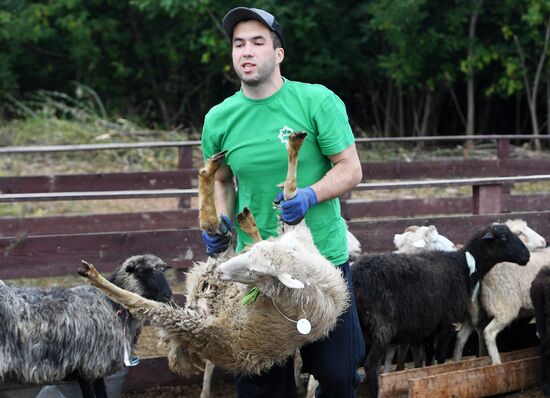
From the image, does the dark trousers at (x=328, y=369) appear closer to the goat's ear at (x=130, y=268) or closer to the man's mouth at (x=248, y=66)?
the man's mouth at (x=248, y=66)

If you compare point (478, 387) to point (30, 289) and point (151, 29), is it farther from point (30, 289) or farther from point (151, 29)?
point (151, 29)

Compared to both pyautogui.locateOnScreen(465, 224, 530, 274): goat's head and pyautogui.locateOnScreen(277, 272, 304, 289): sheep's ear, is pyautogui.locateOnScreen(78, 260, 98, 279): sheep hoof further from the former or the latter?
pyautogui.locateOnScreen(465, 224, 530, 274): goat's head

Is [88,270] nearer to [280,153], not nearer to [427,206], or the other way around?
[280,153]

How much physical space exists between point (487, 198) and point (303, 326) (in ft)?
14.1

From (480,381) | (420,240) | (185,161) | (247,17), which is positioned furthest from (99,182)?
(247,17)

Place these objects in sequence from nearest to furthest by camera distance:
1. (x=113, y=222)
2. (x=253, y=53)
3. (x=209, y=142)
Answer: (x=253, y=53), (x=209, y=142), (x=113, y=222)

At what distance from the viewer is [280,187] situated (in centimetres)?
393

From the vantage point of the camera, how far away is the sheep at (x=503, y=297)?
22.7ft

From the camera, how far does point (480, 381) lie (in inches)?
243

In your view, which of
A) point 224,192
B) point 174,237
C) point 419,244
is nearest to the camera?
point 224,192

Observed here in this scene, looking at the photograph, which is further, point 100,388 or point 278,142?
point 100,388

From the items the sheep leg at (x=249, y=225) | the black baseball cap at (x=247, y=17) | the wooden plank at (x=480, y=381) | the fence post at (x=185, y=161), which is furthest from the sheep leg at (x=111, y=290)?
the fence post at (x=185, y=161)

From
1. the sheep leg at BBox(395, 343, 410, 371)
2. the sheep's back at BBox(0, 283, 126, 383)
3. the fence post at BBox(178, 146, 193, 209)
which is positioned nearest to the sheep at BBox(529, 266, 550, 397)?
the sheep leg at BBox(395, 343, 410, 371)

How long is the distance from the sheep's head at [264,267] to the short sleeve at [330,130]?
1.61 feet
